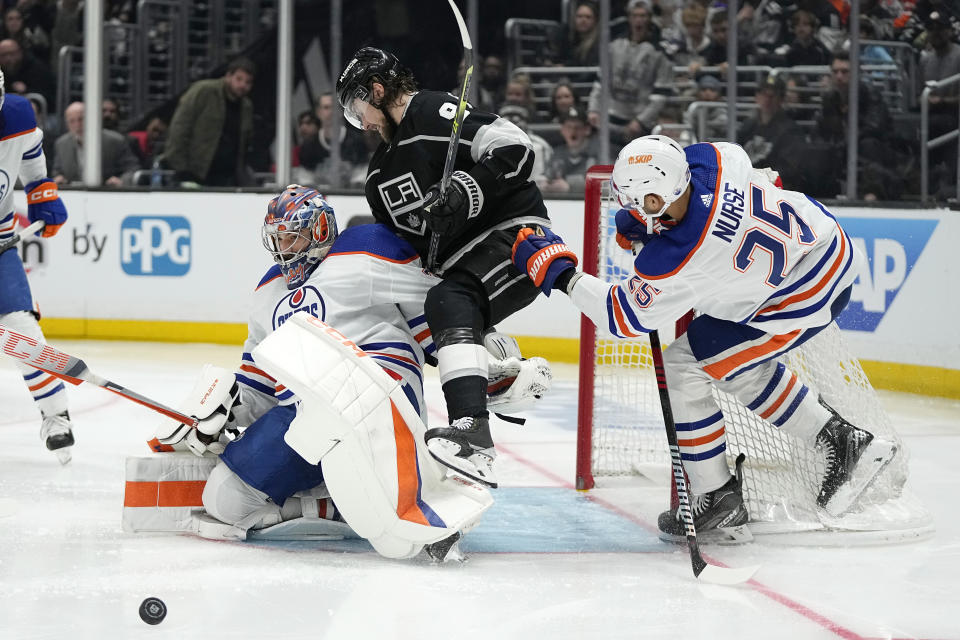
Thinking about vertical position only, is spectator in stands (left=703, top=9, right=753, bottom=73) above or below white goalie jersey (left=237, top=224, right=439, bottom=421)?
above

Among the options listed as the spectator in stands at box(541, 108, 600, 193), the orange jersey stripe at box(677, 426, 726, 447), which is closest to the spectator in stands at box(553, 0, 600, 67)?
the spectator in stands at box(541, 108, 600, 193)

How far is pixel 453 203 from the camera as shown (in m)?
2.62

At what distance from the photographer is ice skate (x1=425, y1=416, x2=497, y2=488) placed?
7.87ft

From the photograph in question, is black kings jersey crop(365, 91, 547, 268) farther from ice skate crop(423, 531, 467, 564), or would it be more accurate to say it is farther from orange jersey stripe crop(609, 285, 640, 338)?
ice skate crop(423, 531, 467, 564)

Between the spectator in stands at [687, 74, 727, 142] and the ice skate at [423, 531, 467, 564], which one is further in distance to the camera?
the spectator in stands at [687, 74, 727, 142]


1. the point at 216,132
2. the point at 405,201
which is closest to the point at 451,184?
the point at 405,201

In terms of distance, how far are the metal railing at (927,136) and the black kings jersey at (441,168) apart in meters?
2.94

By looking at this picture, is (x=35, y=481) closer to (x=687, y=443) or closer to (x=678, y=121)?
(x=687, y=443)

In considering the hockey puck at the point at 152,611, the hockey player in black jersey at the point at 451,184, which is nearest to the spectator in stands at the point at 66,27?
the hockey player in black jersey at the point at 451,184

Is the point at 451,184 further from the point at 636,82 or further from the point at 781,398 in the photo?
the point at 636,82

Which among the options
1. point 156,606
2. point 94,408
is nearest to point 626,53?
point 94,408

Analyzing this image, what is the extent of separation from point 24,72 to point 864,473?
6066 millimetres

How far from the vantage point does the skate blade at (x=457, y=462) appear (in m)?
2.39

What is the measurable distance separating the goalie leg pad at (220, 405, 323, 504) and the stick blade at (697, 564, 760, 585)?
0.84 meters
